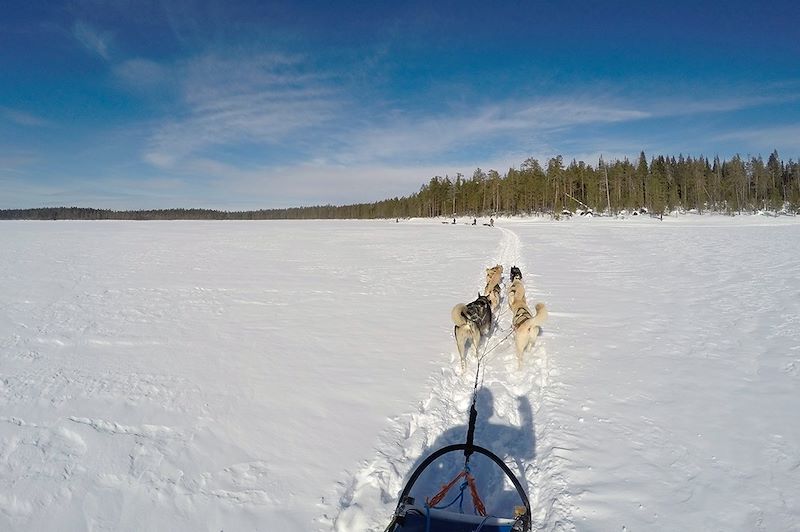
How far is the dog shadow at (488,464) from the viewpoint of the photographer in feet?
10.7

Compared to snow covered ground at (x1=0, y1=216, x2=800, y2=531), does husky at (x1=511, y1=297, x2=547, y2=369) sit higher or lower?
higher

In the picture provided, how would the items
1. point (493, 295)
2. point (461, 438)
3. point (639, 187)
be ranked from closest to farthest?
point (461, 438)
point (493, 295)
point (639, 187)

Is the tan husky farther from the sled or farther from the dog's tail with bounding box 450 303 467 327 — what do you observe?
the sled

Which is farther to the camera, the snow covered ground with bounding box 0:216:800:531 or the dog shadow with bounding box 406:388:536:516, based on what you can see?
the dog shadow with bounding box 406:388:536:516

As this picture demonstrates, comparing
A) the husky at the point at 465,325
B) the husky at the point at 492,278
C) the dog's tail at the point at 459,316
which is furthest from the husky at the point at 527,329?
the husky at the point at 492,278

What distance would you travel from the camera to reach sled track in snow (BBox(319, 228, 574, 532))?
3078mm

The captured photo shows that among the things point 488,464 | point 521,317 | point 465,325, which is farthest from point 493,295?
point 488,464

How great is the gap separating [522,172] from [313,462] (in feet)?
259

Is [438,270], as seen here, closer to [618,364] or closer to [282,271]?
[282,271]

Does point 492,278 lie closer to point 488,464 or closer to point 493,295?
point 493,295

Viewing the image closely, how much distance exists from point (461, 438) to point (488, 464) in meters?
0.50

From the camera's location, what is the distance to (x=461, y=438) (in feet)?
13.4

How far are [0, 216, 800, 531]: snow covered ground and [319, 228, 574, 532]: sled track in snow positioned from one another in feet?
0.06

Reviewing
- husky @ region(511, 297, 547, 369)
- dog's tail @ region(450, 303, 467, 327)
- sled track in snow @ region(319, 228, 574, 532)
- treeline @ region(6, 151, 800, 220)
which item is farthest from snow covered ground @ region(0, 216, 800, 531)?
treeline @ region(6, 151, 800, 220)
